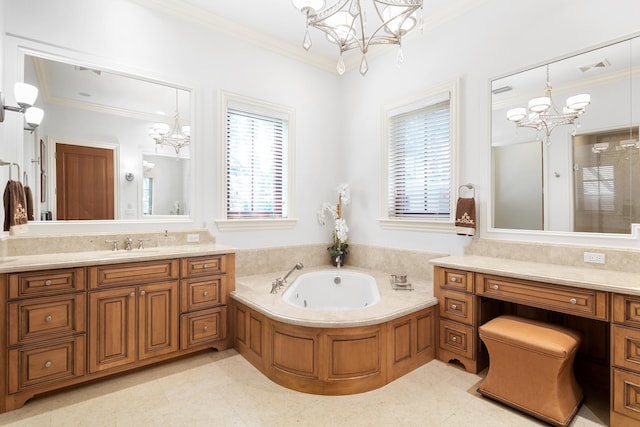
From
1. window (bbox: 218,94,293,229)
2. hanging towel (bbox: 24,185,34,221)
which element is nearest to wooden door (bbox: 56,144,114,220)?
hanging towel (bbox: 24,185,34,221)

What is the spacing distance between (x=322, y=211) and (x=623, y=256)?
9.39 ft

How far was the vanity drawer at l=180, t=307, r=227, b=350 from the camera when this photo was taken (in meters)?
2.70

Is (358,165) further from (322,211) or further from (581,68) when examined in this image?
(581,68)

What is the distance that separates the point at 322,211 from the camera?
415 cm

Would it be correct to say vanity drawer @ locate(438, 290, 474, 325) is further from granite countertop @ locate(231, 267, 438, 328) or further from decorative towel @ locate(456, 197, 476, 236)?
decorative towel @ locate(456, 197, 476, 236)

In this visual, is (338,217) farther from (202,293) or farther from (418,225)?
(202,293)

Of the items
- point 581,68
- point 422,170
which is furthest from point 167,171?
point 581,68

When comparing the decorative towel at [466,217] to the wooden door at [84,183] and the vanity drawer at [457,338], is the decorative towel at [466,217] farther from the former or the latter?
the wooden door at [84,183]

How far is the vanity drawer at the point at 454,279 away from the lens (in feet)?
8.33

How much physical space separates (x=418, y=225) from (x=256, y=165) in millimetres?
1972

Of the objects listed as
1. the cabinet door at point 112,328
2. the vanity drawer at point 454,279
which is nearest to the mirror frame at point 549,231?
the vanity drawer at point 454,279

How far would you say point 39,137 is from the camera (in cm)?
253

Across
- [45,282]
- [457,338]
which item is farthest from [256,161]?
[457,338]

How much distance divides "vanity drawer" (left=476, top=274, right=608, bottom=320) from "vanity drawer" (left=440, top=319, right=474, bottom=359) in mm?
369
